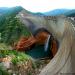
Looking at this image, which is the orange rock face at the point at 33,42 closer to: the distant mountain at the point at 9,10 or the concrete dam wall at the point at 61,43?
the concrete dam wall at the point at 61,43

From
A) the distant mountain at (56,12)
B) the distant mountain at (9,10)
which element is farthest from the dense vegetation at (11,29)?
the distant mountain at (56,12)

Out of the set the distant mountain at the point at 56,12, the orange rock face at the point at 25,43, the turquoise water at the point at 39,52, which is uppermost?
the distant mountain at the point at 56,12

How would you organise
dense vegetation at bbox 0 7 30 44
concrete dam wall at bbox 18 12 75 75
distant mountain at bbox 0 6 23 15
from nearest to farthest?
1. concrete dam wall at bbox 18 12 75 75
2. dense vegetation at bbox 0 7 30 44
3. distant mountain at bbox 0 6 23 15

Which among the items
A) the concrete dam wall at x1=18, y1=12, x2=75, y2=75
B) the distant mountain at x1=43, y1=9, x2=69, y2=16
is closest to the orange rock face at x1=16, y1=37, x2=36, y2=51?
the concrete dam wall at x1=18, y1=12, x2=75, y2=75

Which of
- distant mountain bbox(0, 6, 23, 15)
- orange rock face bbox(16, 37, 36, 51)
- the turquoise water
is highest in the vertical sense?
distant mountain bbox(0, 6, 23, 15)

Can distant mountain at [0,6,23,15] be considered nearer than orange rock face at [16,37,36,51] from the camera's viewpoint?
No

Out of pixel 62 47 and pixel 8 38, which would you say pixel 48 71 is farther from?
pixel 8 38

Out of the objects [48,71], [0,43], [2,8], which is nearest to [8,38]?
[0,43]

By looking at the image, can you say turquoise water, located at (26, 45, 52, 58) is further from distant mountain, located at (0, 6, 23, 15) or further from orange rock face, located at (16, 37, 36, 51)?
distant mountain, located at (0, 6, 23, 15)
